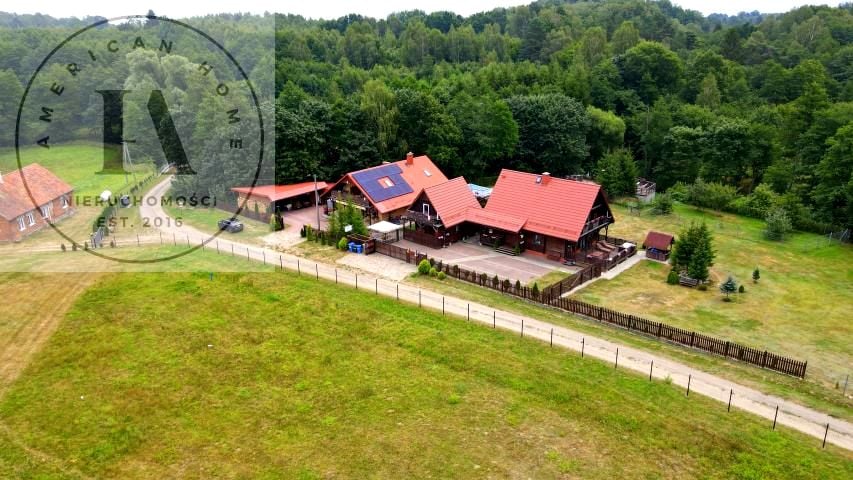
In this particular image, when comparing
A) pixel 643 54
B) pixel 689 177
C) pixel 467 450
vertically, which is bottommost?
pixel 467 450

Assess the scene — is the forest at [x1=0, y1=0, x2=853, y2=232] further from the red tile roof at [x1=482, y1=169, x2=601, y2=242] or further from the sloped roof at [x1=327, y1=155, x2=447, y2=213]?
the red tile roof at [x1=482, y1=169, x2=601, y2=242]

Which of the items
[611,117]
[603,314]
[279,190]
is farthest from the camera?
[611,117]

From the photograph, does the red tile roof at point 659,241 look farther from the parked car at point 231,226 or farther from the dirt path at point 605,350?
the parked car at point 231,226

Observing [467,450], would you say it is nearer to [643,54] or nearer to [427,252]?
[427,252]

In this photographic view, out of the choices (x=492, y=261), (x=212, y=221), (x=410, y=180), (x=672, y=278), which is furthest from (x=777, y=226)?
(x=212, y=221)

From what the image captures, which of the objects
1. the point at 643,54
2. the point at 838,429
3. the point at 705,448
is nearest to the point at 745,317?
the point at 838,429

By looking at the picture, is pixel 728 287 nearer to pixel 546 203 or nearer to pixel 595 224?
pixel 595 224

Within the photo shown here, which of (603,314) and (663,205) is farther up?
(663,205)
